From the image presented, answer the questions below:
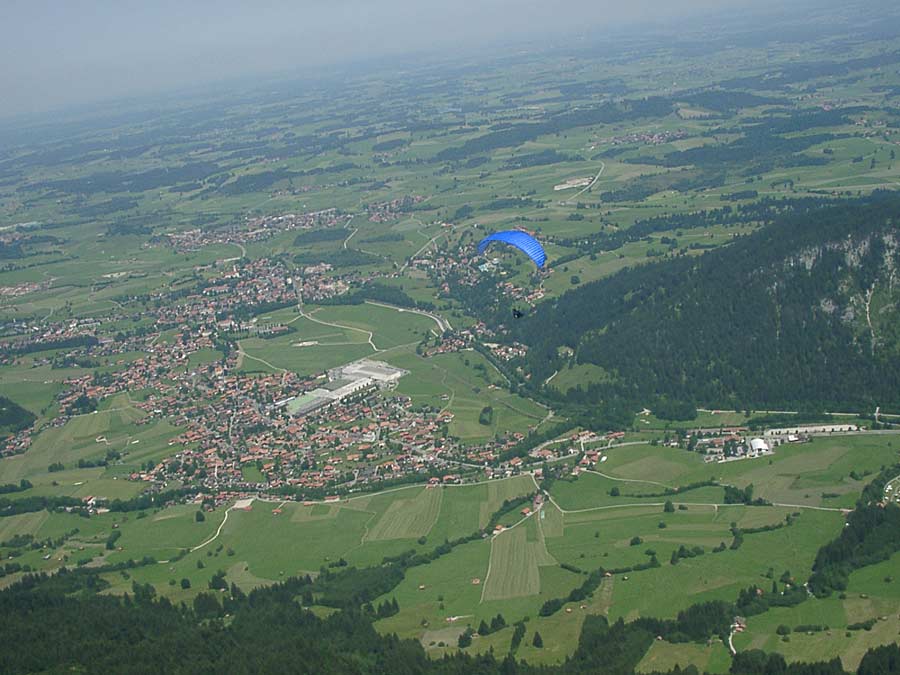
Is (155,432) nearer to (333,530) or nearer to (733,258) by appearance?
(333,530)

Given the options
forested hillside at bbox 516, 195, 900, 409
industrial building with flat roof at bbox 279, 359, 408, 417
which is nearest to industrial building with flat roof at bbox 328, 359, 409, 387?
industrial building with flat roof at bbox 279, 359, 408, 417

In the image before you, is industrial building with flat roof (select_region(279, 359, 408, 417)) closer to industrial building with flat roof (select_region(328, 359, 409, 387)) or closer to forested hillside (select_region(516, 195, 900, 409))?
industrial building with flat roof (select_region(328, 359, 409, 387))

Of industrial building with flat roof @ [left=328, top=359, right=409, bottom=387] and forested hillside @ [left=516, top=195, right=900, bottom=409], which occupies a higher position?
forested hillside @ [left=516, top=195, right=900, bottom=409]

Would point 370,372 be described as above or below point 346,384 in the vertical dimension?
above

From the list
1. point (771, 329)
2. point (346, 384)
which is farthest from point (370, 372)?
point (771, 329)

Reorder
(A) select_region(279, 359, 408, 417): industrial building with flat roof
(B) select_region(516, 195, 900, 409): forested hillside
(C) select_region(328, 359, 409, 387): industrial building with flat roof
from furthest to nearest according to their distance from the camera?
(C) select_region(328, 359, 409, 387): industrial building with flat roof
(A) select_region(279, 359, 408, 417): industrial building with flat roof
(B) select_region(516, 195, 900, 409): forested hillside

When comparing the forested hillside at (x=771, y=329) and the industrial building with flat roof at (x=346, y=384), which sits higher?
the forested hillside at (x=771, y=329)

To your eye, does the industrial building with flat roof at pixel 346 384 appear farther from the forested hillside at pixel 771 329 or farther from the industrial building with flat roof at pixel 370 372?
the forested hillside at pixel 771 329

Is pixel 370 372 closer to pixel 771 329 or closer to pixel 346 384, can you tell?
pixel 346 384

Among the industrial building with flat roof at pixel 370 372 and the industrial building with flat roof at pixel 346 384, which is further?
the industrial building with flat roof at pixel 370 372

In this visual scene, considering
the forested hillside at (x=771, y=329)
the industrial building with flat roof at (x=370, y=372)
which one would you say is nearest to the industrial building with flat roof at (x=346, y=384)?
the industrial building with flat roof at (x=370, y=372)
